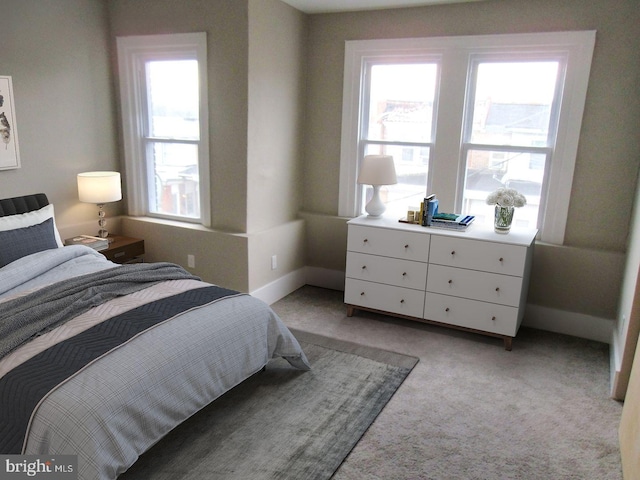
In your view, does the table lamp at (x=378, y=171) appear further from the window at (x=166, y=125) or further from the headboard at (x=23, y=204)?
the headboard at (x=23, y=204)

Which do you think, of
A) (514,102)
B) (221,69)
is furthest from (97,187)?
(514,102)

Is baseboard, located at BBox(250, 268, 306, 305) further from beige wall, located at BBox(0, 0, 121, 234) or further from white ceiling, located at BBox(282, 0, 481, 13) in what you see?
white ceiling, located at BBox(282, 0, 481, 13)

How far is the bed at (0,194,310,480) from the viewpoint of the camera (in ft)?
6.13

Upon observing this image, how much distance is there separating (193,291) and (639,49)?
3.25 m

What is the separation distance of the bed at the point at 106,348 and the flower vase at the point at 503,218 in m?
Answer: 1.73

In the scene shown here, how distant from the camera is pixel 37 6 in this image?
3.59 meters

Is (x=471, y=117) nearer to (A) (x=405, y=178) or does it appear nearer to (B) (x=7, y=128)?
(A) (x=405, y=178)

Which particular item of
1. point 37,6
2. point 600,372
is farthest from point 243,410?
point 37,6

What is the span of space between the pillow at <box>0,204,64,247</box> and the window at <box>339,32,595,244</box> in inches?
91.1

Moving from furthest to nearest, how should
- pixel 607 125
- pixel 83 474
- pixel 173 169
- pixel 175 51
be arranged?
pixel 173 169, pixel 175 51, pixel 607 125, pixel 83 474

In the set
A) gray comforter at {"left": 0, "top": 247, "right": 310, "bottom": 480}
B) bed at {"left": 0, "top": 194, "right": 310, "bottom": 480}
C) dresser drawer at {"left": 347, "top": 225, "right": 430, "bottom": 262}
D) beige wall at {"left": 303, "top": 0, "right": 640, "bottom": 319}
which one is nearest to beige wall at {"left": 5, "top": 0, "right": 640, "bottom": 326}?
beige wall at {"left": 303, "top": 0, "right": 640, "bottom": 319}

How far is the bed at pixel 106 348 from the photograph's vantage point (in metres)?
1.87

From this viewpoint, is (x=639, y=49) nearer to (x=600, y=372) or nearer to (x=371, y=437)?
(x=600, y=372)
